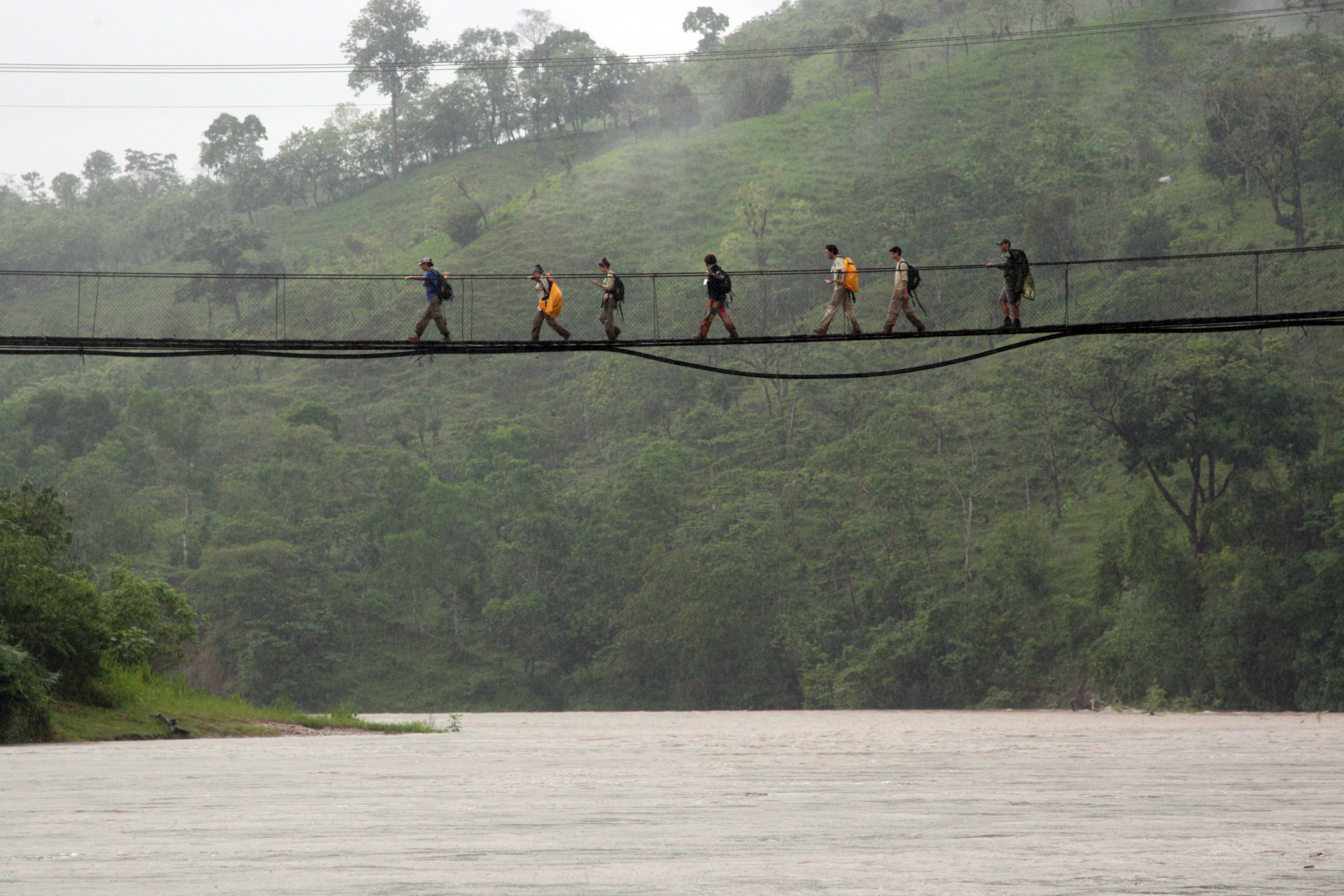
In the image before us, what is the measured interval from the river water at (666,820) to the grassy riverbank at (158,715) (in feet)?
4.38

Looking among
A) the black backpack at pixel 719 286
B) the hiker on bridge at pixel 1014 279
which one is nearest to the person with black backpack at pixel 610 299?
the black backpack at pixel 719 286

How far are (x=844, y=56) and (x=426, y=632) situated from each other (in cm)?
10021

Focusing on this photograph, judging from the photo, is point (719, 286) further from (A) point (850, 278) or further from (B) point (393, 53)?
(B) point (393, 53)

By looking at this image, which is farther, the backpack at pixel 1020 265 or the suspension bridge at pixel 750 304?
the suspension bridge at pixel 750 304

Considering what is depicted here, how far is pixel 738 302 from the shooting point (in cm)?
10275

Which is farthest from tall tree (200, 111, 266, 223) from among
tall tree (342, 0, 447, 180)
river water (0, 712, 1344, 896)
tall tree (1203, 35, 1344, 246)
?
river water (0, 712, 1344, 896)

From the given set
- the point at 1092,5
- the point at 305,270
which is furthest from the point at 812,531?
the point at 1092,5

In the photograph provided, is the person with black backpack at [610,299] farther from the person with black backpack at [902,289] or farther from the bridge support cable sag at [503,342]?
the person with black backpack at [902,289]

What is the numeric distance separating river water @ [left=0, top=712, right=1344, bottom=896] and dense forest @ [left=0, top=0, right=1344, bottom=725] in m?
11.3

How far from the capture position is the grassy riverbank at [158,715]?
112 feet

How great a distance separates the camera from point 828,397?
97062mm

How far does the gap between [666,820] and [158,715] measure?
23.3m

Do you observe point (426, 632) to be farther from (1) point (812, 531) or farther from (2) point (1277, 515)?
(2) point (1277, 515)

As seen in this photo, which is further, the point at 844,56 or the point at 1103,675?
the point at 844,56
